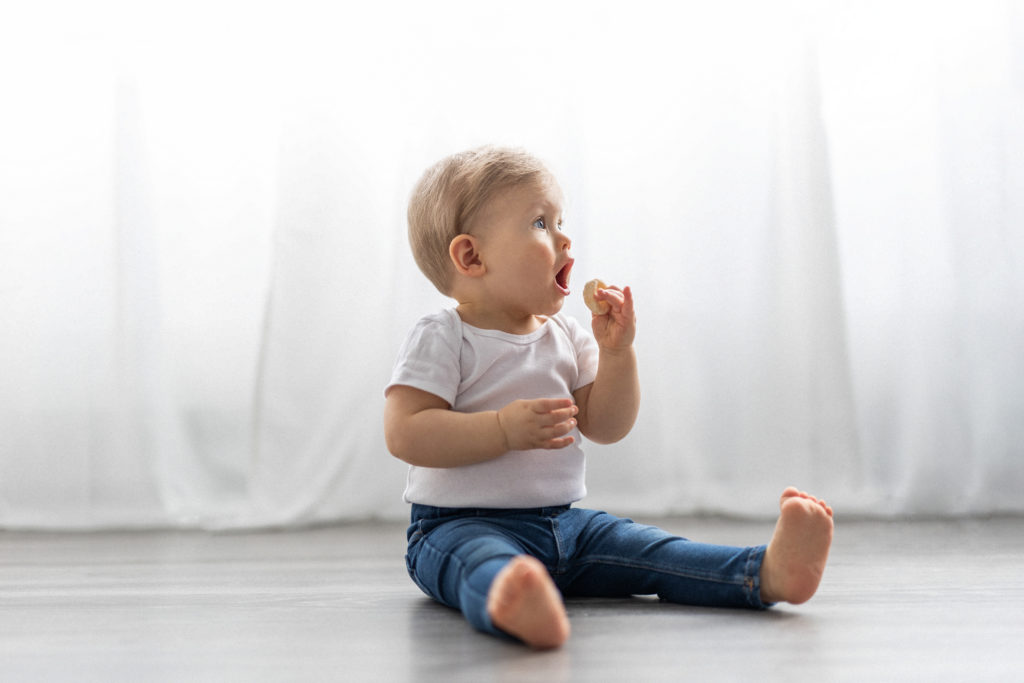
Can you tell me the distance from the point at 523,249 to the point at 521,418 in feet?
0.64

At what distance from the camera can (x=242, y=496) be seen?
1541mm

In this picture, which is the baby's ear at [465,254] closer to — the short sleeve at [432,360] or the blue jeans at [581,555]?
the short sleeve at [432,360]

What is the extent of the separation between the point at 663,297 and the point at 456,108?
0.45 m

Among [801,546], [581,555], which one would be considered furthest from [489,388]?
[801,546]

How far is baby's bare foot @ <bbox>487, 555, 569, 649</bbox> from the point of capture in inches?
27.3

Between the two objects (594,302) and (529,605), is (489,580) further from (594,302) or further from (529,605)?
(594,302)

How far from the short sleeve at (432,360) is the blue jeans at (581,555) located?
12 centimetres

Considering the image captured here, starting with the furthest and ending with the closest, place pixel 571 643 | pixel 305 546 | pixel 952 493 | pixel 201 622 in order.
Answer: pixel 952 493 → pixel 305 546 → pixel 201 622 → pixel 571 643

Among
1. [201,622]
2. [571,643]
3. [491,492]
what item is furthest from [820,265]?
[201,622]

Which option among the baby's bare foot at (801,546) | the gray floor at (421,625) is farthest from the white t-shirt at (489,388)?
the baby's bare foot at (801,546)

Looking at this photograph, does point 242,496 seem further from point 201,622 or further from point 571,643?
point 571,643

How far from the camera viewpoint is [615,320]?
3.11 feet

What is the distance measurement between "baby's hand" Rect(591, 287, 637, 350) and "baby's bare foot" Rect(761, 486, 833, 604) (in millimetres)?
225

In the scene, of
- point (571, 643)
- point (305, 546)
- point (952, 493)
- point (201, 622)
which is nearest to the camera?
point (571, 643)
